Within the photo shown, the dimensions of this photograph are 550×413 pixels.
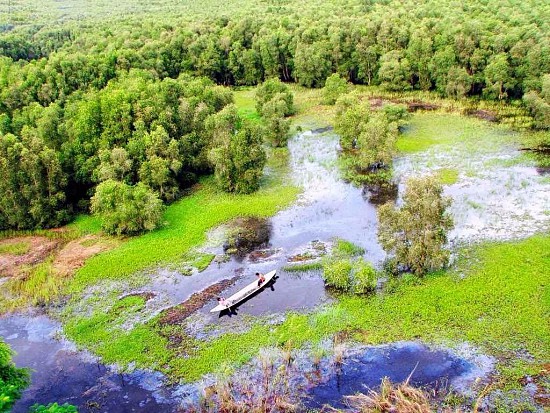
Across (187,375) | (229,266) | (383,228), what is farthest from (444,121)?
(187,375)

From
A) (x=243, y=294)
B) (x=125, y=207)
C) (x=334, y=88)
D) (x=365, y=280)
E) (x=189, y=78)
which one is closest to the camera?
(x=365, y=280)

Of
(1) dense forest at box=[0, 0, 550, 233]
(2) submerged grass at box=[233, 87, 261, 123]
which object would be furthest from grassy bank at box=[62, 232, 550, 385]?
(2) submerged grass at box=[233, 87, 261, 123]

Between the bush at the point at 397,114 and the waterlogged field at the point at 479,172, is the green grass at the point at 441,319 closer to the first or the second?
the waterlogged field at the point at 479,172

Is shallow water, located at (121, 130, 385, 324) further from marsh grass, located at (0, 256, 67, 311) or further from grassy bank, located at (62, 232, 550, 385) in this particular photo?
marsh grass, located at (0, 256, 67, 311)

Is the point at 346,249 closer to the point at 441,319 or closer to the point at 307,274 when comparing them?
the point at 307,274

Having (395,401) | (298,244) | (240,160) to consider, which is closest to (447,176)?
(298,244)

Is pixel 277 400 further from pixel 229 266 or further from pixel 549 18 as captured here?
pixel 549 18
